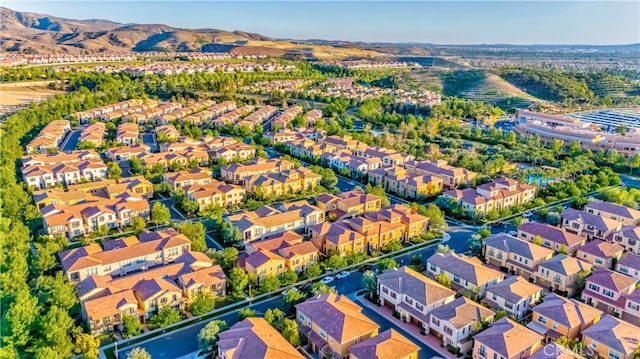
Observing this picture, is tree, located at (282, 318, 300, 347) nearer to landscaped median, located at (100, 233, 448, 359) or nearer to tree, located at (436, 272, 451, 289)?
landscaped median, located at (100, 233, 448, 359)

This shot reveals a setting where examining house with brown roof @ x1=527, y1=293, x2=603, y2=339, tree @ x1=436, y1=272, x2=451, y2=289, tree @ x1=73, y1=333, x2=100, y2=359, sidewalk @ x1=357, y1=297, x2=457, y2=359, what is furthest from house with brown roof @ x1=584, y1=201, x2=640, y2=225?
tree @ x1=73, y1=333, x2=100, y2=359

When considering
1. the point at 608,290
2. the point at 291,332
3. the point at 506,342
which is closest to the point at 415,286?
the point at 506,342

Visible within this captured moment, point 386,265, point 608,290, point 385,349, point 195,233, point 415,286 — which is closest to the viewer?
point 385,349

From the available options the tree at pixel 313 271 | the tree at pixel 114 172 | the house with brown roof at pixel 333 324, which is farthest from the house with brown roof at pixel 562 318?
the tree at pixel 114 172

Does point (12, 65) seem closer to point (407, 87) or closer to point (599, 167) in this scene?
point (407, 87)

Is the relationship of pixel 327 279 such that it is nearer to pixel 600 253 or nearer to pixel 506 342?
pixel 506 342

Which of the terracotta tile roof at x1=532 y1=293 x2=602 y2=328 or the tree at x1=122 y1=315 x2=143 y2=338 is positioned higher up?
the terracotta tile roof at x1=532 y1=293 x2=602 y2=328

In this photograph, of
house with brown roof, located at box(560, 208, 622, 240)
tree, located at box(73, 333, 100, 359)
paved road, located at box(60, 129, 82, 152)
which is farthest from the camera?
paved road, located at box(60, 129, 82, 152)
